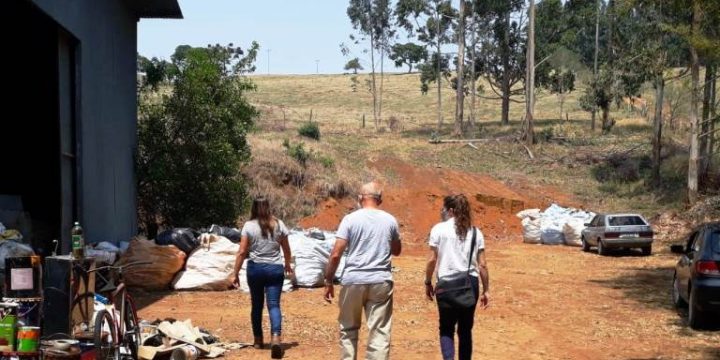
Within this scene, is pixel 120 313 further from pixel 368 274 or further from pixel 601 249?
pixel 601 249

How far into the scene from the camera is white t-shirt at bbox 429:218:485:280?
8.45 meters

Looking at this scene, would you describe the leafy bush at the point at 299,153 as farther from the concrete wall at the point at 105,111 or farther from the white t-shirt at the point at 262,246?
the white t-shirt at the point at 262,246

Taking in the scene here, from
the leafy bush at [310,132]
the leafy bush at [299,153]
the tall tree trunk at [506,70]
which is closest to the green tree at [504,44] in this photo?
the tall tree trunk at [506,70]

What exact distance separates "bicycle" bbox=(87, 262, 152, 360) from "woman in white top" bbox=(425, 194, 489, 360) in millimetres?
3003

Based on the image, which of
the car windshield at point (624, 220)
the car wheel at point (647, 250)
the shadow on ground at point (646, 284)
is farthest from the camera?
the car wheel at point (647, 250)

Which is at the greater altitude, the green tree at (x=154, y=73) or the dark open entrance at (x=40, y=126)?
the green tree at (x=154, y=73)

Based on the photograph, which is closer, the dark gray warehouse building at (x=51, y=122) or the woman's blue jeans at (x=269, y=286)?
the woman's blue jeans at (x=269, y=286)

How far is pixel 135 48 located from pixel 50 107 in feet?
26.1

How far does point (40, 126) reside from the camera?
1466 cm

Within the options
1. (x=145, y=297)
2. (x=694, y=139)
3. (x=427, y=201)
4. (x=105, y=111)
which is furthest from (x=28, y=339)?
(x=427, y=201)

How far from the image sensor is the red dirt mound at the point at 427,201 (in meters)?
34.7

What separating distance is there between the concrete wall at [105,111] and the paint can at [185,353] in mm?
5281

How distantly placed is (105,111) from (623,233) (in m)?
16.1

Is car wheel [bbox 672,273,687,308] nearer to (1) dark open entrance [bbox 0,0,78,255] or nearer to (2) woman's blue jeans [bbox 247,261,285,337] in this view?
(2) woman's blue jeans [bbox 247,261,285,337]
